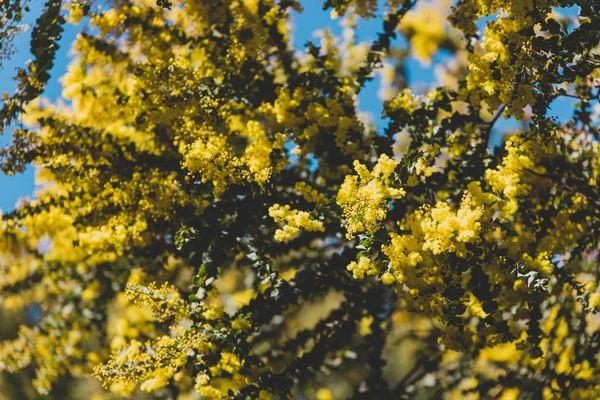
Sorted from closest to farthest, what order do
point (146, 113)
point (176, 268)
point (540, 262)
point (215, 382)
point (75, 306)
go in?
point (540, 262) → point (215, 382) → point (146, 113) → point (176, 268) → point (75, 306)

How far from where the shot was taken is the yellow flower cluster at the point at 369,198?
7.45 ft

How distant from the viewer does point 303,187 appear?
2.72m

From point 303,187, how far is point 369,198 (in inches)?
20.8

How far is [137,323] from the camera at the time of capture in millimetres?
4047

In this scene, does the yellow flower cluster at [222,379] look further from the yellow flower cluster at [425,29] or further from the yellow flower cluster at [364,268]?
the yellow flower cluster at [425,29]

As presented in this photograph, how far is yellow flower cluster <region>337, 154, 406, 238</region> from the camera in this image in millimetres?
2270

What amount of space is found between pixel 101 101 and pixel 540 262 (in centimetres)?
294

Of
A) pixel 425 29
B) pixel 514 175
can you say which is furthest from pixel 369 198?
→ pixel 425 29

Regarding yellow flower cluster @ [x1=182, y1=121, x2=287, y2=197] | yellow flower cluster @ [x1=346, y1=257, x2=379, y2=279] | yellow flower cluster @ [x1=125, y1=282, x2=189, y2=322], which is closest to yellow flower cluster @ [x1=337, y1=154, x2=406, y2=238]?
yellow flower cluster @ [x1=346, y1=257, x2=379, y2=279]

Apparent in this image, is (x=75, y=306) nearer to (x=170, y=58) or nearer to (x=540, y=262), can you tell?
(x=170, y=58)

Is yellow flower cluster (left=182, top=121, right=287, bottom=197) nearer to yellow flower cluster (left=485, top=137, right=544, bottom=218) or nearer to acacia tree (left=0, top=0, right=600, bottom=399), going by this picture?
acacia tree (left=0, top=0, right=600, bottom=399)

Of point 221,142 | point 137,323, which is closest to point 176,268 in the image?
point 137,323

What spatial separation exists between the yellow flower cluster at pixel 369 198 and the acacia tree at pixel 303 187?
13 mm

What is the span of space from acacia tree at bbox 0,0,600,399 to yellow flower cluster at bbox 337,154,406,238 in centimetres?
1
